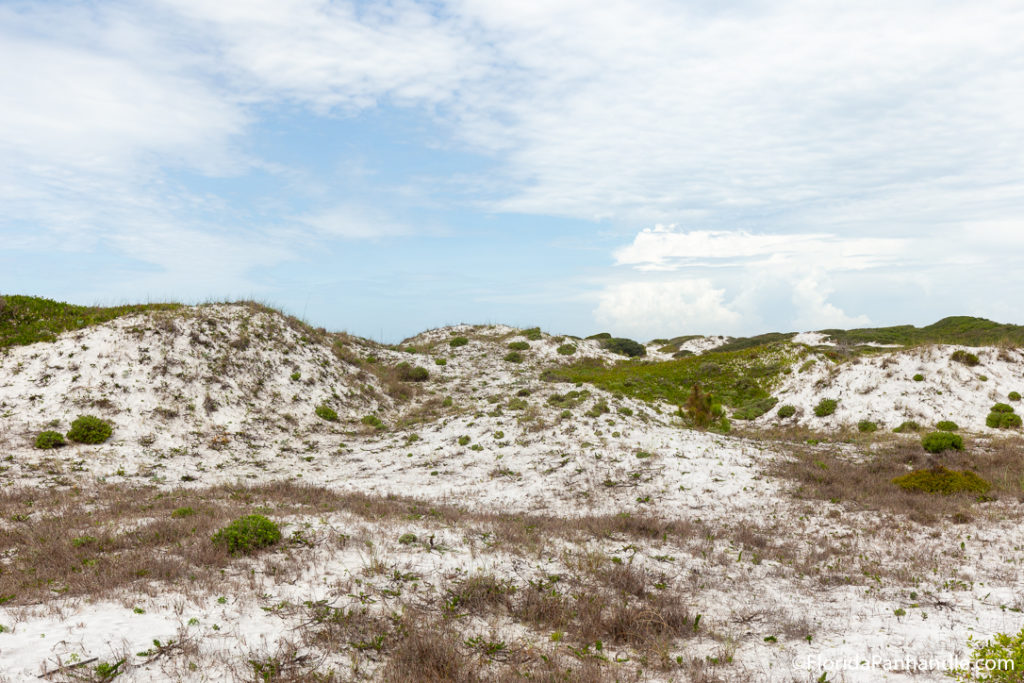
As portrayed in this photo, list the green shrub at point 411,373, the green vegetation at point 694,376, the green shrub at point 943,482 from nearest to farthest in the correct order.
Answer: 1. the green shrub at point 943,482
2. the green vegetation at point 694,376
3. the green shrub at point 411,373

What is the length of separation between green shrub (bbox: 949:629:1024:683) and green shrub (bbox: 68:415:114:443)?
28786 mm

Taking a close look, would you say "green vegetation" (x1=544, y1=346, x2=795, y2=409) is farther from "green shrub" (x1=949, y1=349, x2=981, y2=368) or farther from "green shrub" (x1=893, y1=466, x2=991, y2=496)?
"green shrub" (x1=893, y1=466, x2=991, y2=496)

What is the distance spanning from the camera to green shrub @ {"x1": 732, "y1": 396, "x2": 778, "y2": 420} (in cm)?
3450

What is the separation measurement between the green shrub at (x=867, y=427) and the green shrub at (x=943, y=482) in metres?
10.6

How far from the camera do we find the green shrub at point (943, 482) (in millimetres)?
17516

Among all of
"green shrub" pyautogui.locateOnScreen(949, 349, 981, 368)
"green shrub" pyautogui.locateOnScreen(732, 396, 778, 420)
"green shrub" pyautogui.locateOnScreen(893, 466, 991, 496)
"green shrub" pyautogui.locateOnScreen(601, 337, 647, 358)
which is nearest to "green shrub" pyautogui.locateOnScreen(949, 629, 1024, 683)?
"green shrub" pyautogui.locateOnScreen(893, 466, 991, 496)

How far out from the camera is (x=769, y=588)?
37.5 feet

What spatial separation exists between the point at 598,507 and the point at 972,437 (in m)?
21.1

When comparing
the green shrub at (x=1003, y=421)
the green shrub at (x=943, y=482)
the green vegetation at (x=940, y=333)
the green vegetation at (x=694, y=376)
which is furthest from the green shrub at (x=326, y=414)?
the green vegetation at (x=940, y=333)

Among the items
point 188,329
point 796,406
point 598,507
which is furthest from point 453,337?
point 598,507

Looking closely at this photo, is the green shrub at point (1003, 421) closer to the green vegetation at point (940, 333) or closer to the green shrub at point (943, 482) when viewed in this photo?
the green shrub at point (943, 482)

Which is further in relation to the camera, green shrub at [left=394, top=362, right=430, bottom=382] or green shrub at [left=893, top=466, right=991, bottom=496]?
green shrub at [left=394, top=362, right=430, bottom=382]

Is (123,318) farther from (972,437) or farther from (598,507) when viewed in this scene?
(972,437)

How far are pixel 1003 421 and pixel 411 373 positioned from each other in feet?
120
